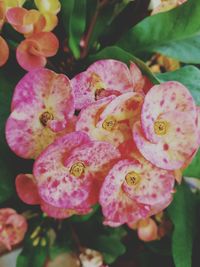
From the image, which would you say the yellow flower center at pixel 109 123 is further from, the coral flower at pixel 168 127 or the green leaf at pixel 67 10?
the green leaf at pixel 67 10

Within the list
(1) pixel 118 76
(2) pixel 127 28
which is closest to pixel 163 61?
(2) pixel 127 28

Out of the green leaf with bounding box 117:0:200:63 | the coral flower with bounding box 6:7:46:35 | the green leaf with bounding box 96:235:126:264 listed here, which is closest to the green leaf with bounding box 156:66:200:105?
the green leaf with bounding box 117:0:200:63

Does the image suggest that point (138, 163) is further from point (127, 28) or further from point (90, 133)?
point (127, 28)

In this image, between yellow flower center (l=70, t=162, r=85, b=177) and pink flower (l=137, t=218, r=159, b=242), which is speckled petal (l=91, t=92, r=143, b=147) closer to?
yellow flower center (l=70, t=162, r=85, b=177)

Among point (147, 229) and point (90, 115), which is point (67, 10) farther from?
point (147, 229)

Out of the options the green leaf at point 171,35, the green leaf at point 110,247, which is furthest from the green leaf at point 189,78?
the green leaf at point 110,247

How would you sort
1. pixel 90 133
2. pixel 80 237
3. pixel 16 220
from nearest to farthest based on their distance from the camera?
1. pixel 90 133
2. pixel 16 220
3. pixel 80 237

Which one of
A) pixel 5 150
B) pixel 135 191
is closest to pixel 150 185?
pixel 135 191
